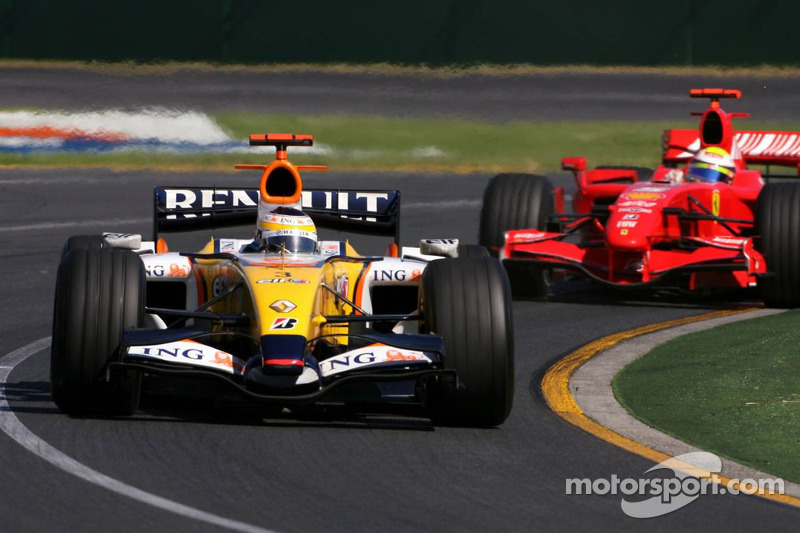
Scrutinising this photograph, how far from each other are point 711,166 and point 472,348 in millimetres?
7876

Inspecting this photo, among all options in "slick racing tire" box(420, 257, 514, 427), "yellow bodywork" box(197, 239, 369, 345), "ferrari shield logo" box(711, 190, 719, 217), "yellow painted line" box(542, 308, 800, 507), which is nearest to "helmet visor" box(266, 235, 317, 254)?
"yellow bodywork" box(197, 239, 369, 345)

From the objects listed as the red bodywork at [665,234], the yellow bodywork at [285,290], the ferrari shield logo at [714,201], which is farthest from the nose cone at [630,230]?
the yellow bodywork at [285,290]

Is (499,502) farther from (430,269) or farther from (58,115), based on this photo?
(58,115)

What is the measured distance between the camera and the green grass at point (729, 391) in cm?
838

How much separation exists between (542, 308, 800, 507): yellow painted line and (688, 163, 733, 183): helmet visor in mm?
1933

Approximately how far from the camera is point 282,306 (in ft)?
28.0

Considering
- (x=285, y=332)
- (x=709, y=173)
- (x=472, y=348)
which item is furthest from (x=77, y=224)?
(x=472, y=348)

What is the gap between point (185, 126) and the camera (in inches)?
981

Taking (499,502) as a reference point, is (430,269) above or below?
above

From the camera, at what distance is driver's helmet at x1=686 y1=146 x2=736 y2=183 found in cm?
1573

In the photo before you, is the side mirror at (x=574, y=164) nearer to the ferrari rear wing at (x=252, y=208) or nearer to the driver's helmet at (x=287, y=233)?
the ferrari rear wing at (x=252, y=208)

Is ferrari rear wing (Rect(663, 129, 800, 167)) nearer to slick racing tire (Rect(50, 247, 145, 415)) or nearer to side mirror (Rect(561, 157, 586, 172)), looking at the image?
side mirror (Rect(561, 157, 586, 172))

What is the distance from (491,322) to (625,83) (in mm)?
20424

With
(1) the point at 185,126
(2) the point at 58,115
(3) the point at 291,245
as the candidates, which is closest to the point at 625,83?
(1) the point at 185,126
